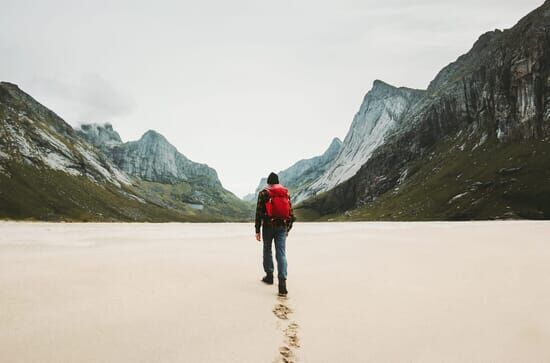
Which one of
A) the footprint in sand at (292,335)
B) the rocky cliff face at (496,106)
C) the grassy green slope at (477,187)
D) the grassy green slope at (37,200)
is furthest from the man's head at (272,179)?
the grassy green slope at (37,200)

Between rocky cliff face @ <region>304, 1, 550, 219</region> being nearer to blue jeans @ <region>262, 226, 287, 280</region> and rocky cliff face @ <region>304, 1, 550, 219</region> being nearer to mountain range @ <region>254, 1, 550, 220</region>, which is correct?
mountain range @ <region>254, 1, 550, 220</region>

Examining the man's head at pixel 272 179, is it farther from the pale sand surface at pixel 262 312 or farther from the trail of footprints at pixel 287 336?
the trail of footprints at pixel 287 336

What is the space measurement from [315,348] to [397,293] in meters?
3.54

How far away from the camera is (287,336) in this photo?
546 cm

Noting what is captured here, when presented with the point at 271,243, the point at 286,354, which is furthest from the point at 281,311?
the point at 271,243

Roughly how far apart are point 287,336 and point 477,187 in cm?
12494

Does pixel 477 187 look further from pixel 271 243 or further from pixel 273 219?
pixel 271 243

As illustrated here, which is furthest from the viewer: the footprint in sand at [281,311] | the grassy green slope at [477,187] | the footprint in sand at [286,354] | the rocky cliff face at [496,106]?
the rocky cliff face at [496,106]

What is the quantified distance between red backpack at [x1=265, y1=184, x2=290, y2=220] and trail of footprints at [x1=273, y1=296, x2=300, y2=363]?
8.20ft

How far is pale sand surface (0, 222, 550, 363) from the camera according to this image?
15.6 ft

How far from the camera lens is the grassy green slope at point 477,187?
91625 mm

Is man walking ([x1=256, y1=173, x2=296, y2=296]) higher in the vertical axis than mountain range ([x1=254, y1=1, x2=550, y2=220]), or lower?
lower

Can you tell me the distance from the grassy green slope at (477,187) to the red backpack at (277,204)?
9598 centimetres

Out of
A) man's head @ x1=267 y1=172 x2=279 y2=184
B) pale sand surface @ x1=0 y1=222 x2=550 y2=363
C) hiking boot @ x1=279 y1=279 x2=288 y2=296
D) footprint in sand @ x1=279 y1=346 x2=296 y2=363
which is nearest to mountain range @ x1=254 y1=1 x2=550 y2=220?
pale sand surface @ x1=0 y1=222 x2=550 y2=363
